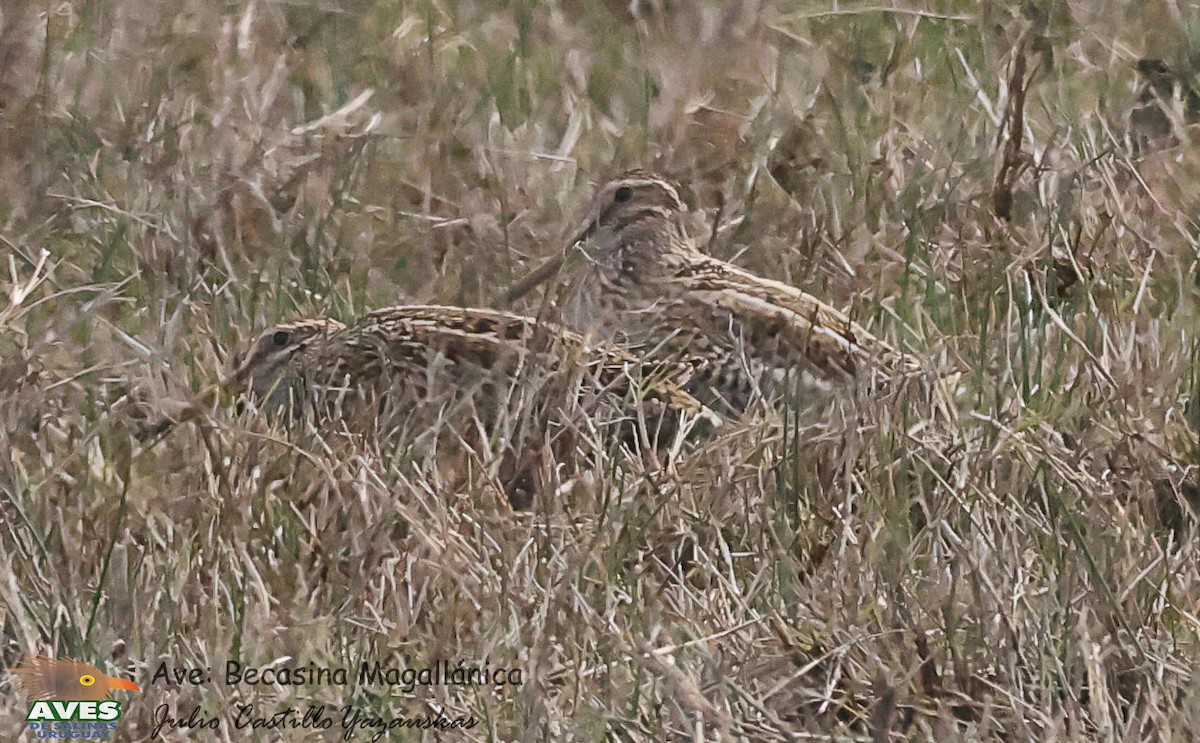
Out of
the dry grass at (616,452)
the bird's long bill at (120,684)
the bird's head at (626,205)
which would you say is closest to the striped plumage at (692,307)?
the bird's head at (626,205)

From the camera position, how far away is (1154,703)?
319cm

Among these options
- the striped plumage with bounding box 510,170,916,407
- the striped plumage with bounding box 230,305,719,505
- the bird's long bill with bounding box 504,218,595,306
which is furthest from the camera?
the bird's long bill with bounding box 504,218,595,306

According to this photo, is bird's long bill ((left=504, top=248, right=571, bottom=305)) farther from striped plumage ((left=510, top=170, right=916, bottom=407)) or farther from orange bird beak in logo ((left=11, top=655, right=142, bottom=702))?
orange bird beak in logo ((left=11, top=655, right=142, bottom=702))

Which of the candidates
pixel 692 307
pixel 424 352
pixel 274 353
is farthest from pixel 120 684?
pixel 692 307

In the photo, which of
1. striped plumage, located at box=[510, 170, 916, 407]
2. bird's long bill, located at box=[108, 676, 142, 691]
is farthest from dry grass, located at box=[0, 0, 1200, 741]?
striped plumage, located at box=[510, 170, 916, 407]

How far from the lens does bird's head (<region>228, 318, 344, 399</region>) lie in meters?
4.70

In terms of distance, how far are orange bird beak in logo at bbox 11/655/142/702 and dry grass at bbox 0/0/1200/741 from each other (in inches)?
1.7

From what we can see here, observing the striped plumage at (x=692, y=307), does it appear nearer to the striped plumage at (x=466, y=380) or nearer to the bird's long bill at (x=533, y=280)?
the bird's long bill at (x=533, y=280)

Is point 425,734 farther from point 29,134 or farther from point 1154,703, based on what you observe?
point 29,134

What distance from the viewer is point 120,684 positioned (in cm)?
337

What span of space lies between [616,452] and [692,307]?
122 centimetres

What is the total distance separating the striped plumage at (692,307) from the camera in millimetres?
4887

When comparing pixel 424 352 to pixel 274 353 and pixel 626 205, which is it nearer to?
pixel 274 353

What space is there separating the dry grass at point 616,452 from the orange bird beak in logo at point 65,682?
0.04 meters
